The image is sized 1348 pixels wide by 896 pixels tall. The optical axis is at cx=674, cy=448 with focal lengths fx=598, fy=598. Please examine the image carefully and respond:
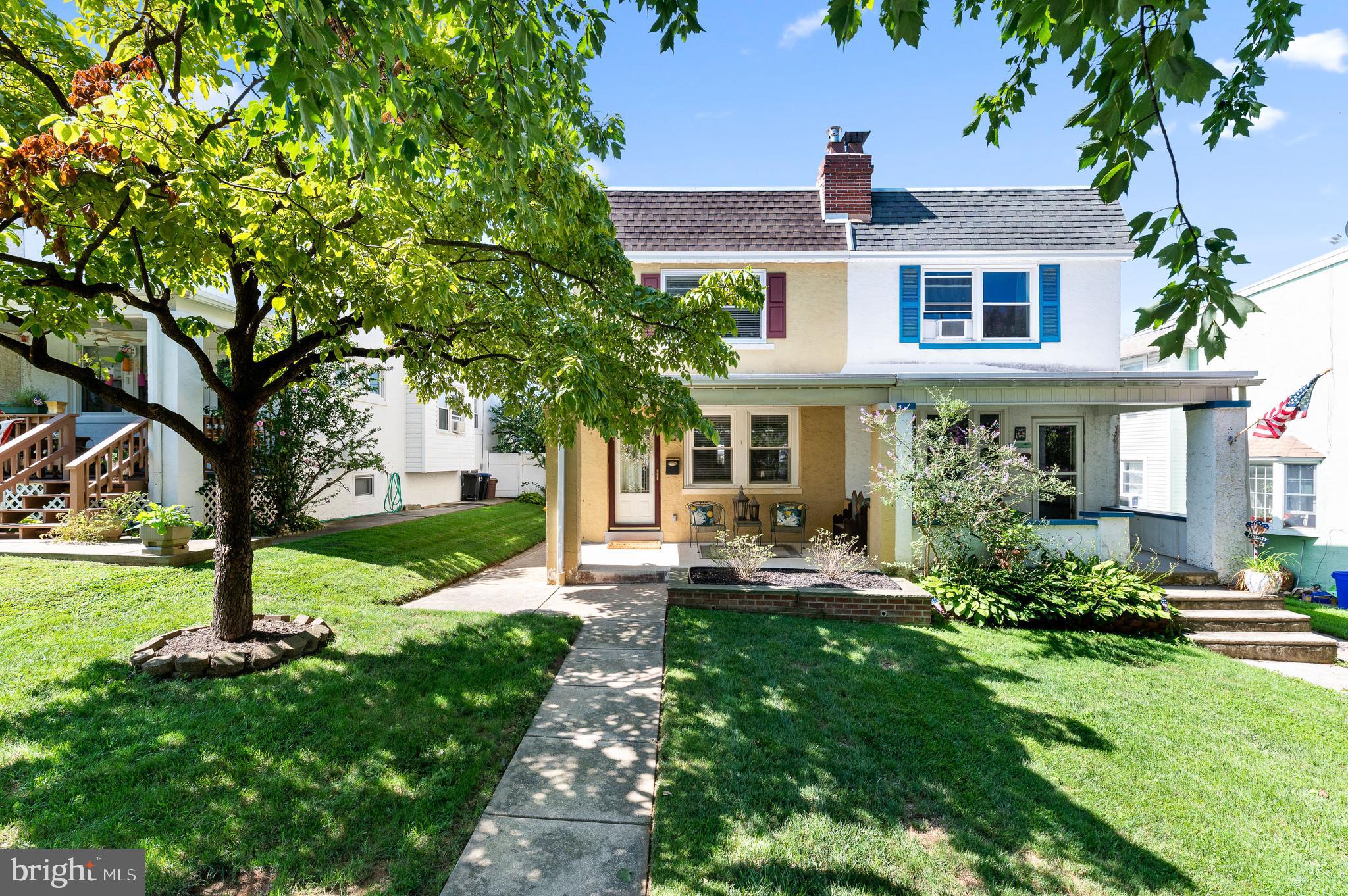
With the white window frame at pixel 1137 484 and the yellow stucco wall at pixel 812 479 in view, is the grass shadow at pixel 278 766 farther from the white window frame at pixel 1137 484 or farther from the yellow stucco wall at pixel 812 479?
the white window frame at pixel 1137 484

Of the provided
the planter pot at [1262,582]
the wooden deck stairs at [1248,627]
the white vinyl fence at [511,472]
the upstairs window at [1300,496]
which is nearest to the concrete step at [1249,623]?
the wooden deck stairs at [1248,627]

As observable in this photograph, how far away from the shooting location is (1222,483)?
917cm

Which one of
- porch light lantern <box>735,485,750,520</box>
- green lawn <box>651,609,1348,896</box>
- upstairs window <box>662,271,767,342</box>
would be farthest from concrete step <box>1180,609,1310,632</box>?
upstairs window <box>662,271,767,342</box>

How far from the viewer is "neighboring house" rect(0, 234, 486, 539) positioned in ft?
31.0

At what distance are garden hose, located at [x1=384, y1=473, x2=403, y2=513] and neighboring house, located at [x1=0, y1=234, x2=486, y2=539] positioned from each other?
7cm

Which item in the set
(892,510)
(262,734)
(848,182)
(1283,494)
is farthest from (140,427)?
(1283,494)

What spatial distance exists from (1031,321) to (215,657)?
13.1 meters

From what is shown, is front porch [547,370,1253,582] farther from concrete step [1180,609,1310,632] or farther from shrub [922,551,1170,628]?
concrete step [1180,609,1310,632]

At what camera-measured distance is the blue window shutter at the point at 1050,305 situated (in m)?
11.3

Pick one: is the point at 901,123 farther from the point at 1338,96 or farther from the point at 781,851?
the point at 781,851

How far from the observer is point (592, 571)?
9438 mm

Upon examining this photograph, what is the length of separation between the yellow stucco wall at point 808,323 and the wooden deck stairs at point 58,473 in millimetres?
9248

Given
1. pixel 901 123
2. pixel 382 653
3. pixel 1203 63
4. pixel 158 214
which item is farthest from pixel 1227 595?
pixel 158 214

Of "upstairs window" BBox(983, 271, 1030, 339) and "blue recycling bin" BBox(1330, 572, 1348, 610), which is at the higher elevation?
"upstairs window" BBox(983, 271, 1030, 339)
